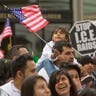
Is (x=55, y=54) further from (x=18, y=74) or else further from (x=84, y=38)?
(x=84, y=38)

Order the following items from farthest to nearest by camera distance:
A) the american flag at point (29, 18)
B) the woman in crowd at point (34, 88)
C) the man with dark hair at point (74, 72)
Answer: the american flag at point (29, 18) → the man with dark hair at point (74, 72) → the woman in crowd at point (34, 88)

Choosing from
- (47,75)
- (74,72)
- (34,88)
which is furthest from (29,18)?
(34,88)

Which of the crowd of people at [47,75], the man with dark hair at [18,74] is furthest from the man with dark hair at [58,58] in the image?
the man with dark hair at [18,74]

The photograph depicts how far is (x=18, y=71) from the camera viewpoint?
232 inches

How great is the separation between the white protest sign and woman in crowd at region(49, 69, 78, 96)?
13.4 ft

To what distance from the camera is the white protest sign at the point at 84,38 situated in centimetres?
1002

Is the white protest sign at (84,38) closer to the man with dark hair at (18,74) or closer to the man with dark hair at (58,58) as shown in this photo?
the man with dark hair at (58,58)

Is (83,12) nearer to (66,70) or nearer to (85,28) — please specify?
(85,28)

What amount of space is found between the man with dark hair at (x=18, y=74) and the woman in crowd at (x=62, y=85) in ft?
0.76

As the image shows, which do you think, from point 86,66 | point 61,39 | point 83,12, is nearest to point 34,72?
point 61,39

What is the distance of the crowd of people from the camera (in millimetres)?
5293

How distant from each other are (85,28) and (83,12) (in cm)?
521

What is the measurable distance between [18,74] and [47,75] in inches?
37.8

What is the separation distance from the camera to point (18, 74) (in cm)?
588
